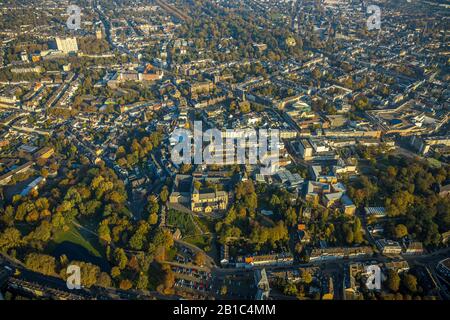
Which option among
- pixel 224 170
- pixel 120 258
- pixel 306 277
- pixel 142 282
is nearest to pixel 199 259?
pixel 142 282

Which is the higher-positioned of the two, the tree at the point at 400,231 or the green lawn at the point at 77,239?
the tree at the point at 400,231

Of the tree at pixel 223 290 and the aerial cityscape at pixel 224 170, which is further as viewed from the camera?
the aerial cityscape at pixel 224 170

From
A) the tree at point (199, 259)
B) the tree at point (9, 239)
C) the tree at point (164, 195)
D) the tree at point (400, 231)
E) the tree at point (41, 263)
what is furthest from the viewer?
the tree at point (164, 195)

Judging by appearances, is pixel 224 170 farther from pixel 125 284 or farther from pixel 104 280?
pixel 104 280

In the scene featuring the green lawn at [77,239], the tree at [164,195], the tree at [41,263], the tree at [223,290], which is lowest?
the green lawn at [77,239]

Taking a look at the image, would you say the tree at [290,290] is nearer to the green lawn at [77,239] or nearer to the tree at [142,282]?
the tree at [142,282]

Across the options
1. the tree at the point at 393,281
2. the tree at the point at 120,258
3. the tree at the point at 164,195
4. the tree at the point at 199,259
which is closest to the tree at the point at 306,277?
the tree at the point at 393,281

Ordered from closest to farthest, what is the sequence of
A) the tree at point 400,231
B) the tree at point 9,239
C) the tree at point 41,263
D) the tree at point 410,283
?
the tree at point 410,283, the tree at point 41,263, the tree at point 9,239, the tree at point 400,231
